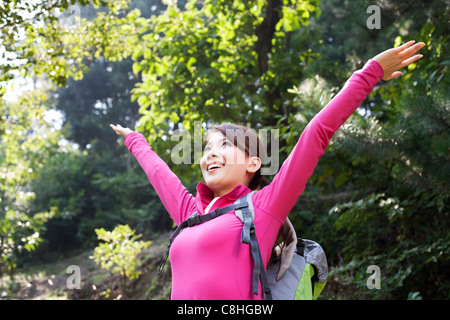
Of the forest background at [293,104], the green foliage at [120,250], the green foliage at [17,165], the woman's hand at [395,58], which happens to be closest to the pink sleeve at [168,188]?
the woman's hand at [395,58]

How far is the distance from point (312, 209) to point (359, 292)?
2351 mm

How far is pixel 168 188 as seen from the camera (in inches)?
63.6

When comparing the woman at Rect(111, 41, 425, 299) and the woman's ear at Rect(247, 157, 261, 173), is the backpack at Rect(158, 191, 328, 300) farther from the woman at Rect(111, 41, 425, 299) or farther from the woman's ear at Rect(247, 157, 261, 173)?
the woman's ear at Rect(247, 157, 261, 173)

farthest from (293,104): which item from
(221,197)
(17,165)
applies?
(17,165)

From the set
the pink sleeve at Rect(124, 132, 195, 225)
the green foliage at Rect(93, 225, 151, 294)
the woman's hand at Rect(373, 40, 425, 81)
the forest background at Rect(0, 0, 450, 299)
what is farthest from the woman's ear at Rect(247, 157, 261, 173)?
the green foliage at Rect(93, 225, 151, 294)

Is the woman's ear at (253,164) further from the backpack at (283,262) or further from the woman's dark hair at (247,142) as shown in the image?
the backpack at (283,262)

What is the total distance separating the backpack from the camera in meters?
1.27

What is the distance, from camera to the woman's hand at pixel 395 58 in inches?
55.6

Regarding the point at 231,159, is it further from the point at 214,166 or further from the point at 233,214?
the point at 233,214

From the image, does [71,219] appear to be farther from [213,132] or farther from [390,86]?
[213,132]

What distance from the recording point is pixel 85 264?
10648mm

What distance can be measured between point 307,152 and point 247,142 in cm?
32
